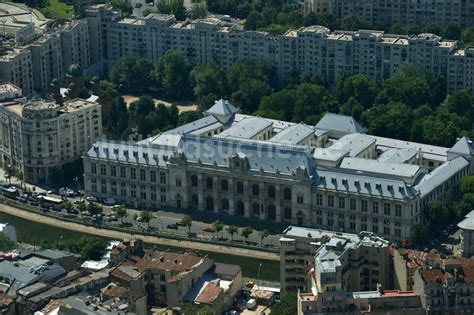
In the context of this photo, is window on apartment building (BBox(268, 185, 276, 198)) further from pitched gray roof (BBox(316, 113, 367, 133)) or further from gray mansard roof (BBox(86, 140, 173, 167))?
pitched gray roof (BBox(316, 113, 367, 133))

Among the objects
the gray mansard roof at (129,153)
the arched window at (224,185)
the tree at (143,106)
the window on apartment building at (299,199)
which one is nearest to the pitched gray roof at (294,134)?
the arched window at (224,185)

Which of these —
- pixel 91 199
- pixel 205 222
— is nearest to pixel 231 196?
pixel 205 222

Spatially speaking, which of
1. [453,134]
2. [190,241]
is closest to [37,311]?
[190,241]

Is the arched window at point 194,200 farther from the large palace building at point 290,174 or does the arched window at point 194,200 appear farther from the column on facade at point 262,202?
the column on facade at point 262,202

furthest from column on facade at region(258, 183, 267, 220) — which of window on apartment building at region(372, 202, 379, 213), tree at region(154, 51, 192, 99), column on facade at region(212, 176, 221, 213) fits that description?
tree at region(154, 51, 192, 99)

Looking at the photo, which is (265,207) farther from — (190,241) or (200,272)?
(200,272)

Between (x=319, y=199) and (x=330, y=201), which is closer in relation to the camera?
(x=330, y=201)

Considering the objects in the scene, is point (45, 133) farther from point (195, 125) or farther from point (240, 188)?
point (240, 188)
